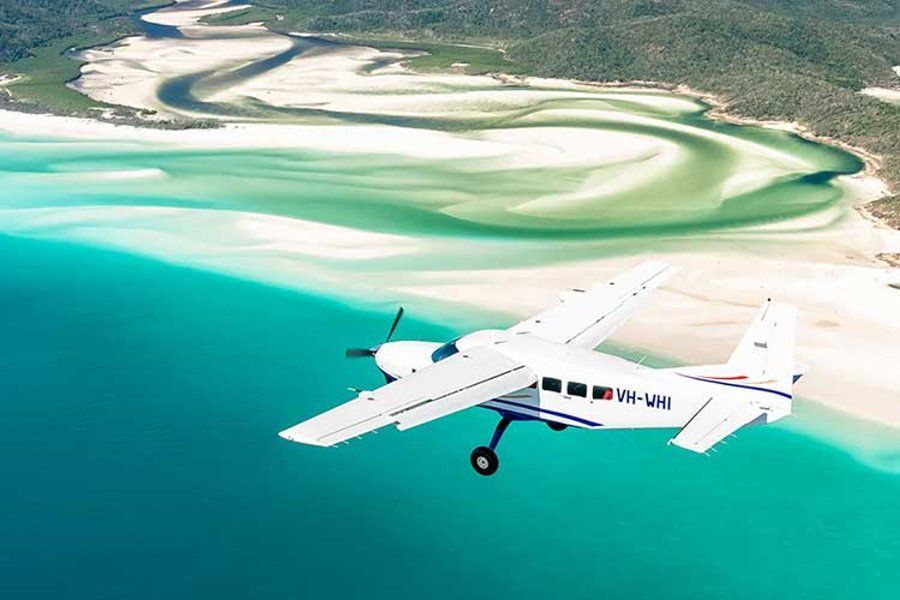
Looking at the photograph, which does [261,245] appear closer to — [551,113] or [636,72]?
[551,113]

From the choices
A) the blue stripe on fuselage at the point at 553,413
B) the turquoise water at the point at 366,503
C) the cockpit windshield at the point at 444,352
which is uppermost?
the cockpit windshield at the point at 444,352

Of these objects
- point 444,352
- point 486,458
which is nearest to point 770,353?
point 486,458

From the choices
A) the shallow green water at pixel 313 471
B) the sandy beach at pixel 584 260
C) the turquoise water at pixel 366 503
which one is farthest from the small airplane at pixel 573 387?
the sandy beach at pixel 584 260

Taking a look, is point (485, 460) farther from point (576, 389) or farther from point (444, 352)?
point (576, 389)

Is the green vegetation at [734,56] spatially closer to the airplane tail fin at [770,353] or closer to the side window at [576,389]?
the airplane tail fin at [770,353]

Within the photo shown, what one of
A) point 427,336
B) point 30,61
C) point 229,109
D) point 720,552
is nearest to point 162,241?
point 427,336
